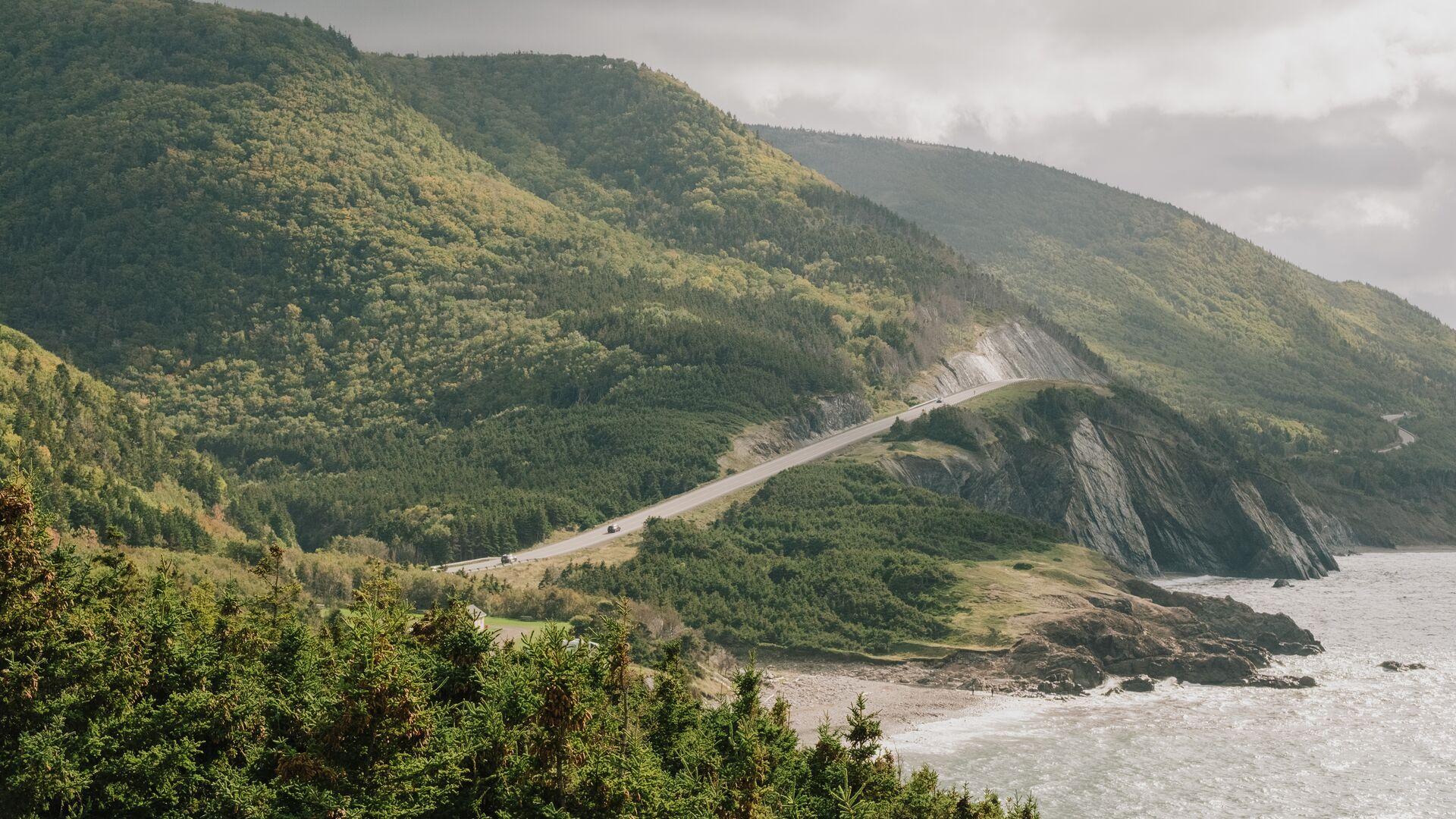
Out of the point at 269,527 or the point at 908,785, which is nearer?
the point at 908,785

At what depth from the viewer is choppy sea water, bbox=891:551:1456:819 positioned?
325 feet

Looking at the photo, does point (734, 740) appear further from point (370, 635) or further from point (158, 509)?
point (158, 509)

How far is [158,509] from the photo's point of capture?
434 ft

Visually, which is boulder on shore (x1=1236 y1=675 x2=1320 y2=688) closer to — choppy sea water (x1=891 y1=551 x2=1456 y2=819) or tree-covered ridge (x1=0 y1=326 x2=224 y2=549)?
choppy sea water (x1=891 y1=551 x2=1456 y2=819)

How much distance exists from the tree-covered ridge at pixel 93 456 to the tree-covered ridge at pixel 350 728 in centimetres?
4796

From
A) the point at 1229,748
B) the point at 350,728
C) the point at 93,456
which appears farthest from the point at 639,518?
the point at 350,728

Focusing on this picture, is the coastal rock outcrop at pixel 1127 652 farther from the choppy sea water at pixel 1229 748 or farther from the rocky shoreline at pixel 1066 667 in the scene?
the choppy sea water at pixel 1229 748

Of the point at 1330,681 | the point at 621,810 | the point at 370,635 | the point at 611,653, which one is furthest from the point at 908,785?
the point at 1330,681

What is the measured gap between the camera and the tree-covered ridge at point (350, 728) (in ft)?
158

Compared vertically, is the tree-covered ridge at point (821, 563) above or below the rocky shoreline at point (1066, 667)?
above

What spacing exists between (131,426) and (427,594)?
5088 centimetres

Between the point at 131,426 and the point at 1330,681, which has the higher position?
the point at 131,426

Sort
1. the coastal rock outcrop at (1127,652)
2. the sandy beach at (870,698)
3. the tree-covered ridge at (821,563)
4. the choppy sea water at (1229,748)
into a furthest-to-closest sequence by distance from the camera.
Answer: the tree-covered ridge at (821,563), the coastal rock outcrop at (1127,652), the sandy beach at (870,698), the choppy sea water at (1229,748)

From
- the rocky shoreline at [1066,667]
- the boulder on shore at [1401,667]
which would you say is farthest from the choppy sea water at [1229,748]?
the rocky shoreline at [1066,667]
